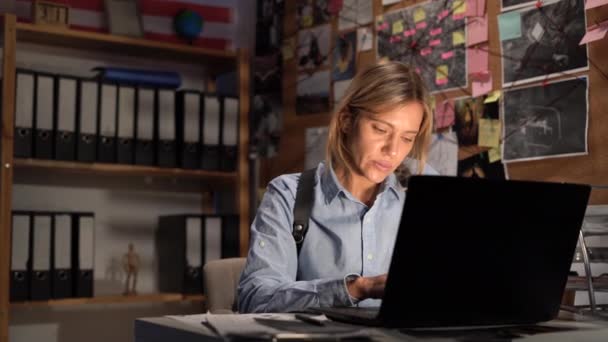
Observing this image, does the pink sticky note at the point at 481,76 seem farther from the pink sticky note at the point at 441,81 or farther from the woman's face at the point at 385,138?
the woman's face at the point at 385,138

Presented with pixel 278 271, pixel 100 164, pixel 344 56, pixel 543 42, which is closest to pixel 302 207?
pixel 278 271

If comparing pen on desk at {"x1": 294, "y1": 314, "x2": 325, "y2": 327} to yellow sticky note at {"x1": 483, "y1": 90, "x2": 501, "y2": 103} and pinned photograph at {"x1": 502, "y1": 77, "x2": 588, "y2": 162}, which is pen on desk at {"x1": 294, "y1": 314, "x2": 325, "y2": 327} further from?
yellow sticky note at {"x1": 483, "y1": 90, "x2": 501, "y2": 103}

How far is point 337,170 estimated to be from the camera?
1.75 m

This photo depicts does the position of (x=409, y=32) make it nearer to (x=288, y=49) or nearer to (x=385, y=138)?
(x=288, y=49)

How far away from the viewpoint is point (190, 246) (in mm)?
2922

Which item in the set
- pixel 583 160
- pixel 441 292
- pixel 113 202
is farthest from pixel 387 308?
pixel 113 202

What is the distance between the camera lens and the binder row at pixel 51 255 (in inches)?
103

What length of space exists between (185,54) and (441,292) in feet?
7.37

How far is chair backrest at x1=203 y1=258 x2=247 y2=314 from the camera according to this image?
196 centimetres

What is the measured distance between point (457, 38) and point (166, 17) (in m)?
1.32

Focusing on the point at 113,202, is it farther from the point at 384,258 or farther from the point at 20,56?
the point at 384,258

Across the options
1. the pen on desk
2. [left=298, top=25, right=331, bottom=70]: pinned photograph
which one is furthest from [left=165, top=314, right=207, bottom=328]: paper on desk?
[left=298, top=25, right=331, bottom=70]: pinned photograph

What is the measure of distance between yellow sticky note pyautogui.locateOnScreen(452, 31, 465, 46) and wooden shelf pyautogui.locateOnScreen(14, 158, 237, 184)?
1063 millimetres

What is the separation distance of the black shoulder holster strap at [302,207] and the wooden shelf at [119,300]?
4.37 feet
